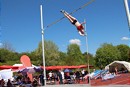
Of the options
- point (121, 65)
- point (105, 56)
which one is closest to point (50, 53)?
point (105, 56)

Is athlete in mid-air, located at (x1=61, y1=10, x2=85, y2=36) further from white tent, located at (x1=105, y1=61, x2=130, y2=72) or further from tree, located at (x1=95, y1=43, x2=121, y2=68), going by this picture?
tree, located at (x1=95, y1=43, x2=121, y2=68)

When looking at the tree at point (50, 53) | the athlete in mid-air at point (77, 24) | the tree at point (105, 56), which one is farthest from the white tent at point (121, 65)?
the athlete in mid-air at point (77, 24)

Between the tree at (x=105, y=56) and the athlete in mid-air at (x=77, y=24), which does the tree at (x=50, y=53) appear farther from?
the athlete in mid-air at (x=77, y=24)

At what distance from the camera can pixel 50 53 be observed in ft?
263

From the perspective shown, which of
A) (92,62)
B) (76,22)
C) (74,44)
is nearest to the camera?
(76,22)

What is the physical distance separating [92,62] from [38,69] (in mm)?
63527

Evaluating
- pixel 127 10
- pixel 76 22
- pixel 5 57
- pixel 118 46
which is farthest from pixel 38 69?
pixel 118 46

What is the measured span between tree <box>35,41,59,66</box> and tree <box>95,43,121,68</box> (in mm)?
12519

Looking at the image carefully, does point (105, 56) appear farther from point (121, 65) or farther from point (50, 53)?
point (121, 65)

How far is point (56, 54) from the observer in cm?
8075

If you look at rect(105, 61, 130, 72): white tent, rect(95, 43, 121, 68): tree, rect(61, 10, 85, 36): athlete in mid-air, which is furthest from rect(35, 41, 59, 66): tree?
rect(61, 10, 85, 36): athlete in mid-air

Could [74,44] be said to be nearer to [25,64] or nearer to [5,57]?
[5,57]

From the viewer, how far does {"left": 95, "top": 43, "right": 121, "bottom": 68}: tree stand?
8662 centimetres

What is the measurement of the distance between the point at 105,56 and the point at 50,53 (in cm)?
1643
